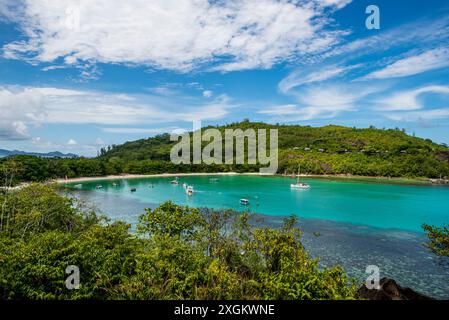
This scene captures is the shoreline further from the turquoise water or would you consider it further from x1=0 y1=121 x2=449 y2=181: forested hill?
the turquoise water

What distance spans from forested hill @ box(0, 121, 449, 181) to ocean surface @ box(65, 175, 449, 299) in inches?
1027

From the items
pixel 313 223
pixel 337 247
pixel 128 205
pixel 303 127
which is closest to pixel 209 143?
pixel 303 127

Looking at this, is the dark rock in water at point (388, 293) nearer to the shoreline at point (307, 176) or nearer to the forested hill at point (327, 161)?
the forested hill at point (327, 161)

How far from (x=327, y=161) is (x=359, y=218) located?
233 feet

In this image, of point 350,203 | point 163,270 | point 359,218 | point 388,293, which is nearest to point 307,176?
point 350,203

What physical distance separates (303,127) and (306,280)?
6548 inches

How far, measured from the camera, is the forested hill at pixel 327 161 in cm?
8894

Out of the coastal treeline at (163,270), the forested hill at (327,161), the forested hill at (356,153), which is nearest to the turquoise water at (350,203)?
the coastal treeline at (163,270)

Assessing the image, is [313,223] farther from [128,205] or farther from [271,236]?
[128,205]

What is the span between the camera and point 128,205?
51.0 m

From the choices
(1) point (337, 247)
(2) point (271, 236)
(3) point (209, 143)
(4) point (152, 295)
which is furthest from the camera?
(3) point (209, 143)

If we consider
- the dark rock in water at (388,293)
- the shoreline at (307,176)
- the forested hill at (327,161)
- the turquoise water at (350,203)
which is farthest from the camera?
the shoreline at (307,176)

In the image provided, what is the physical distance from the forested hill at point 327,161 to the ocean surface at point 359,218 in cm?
2609

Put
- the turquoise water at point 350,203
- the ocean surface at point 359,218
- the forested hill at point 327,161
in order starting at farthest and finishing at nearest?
the forested hill at point 327,161 < the turquoise water at point 350,203 < the ocean surface at point 359,218
